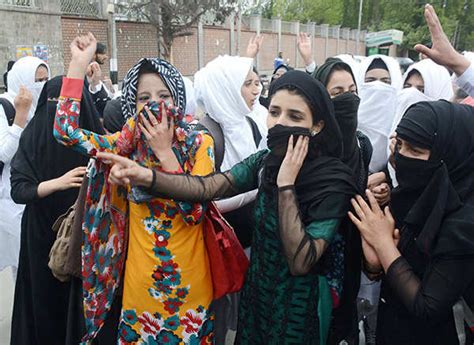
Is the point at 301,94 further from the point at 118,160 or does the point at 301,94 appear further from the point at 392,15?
the point at 392,15

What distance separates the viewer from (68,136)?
1.88 meters

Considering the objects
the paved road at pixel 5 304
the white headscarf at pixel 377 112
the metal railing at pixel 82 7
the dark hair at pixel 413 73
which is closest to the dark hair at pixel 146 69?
the white headscarf at pixel 377 112

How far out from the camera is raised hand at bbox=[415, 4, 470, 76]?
1822 millimetres

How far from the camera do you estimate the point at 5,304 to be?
3406 millimetres

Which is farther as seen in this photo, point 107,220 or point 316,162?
point 107,220

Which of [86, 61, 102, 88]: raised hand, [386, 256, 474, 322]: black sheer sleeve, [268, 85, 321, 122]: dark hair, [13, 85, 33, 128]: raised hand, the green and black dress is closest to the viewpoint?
[386, 256, 474, 322]: black sheer sleeve

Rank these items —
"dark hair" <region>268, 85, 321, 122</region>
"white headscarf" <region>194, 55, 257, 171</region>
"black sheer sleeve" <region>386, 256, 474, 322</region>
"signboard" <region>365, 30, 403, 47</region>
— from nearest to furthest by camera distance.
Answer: "black sheer sleeve" <region>386, 256, 474, 322</region> → "dark hair" <region>268, 85, 321, 122</region> → "white headscarf" <region>194, 55, 257, 171</region> → "signboard" <region>365, 30, 403, 47</region>

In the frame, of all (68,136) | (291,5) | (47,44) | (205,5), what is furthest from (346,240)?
(291,5)

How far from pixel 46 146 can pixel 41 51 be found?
11.4m

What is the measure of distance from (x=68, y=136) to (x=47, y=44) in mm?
12202

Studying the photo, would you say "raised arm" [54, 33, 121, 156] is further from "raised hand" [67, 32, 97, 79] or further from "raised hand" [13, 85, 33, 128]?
"raised hand" [13, 85, 33, 128]

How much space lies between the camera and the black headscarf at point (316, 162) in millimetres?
1528

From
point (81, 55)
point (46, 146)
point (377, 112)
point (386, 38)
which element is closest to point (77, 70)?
point (81, 55)

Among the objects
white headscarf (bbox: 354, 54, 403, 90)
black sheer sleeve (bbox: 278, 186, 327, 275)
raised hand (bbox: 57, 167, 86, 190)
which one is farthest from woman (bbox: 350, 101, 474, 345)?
white headscarf (bbox: 354, 54, 403, 90)
